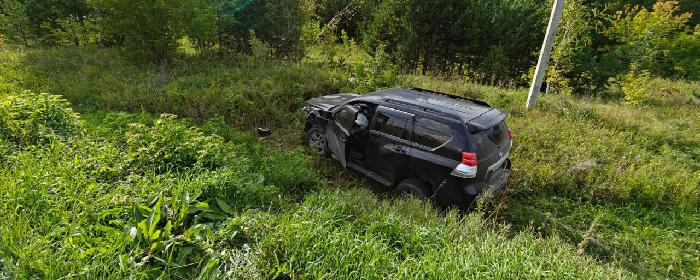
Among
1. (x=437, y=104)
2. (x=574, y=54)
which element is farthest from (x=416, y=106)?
(x=574, y=54)

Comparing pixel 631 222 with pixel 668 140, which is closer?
pixel 631 222

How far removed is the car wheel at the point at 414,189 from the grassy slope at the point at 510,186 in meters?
0.71

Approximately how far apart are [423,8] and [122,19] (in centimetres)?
1145

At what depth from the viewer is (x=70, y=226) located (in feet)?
7.58

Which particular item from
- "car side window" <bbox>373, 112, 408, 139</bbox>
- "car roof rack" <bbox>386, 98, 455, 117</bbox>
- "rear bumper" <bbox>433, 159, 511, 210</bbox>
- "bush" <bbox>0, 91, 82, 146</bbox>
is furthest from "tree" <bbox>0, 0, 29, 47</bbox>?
"rear bumper" <bbox>433, 159, 511, 210</bbox>

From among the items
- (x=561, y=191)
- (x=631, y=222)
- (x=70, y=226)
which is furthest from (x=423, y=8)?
(x=70, y=226)

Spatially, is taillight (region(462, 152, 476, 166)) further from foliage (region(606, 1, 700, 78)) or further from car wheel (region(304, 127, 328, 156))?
foliage (region(606, 1, 700, 78))

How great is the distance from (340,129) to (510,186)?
10.0 ft

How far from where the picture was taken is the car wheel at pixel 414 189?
414 cm

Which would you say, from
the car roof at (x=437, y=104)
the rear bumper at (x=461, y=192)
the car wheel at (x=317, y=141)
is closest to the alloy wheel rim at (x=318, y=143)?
the car wheel at (x=317, y=141)

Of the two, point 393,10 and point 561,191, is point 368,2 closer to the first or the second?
point 393,10

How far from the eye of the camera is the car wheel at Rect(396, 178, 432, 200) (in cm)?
414

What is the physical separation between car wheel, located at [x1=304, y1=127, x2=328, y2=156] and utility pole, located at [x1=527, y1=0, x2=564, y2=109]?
5.59 meters

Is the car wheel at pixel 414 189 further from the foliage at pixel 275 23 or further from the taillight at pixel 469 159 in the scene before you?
the foliage at pixel 275 23
